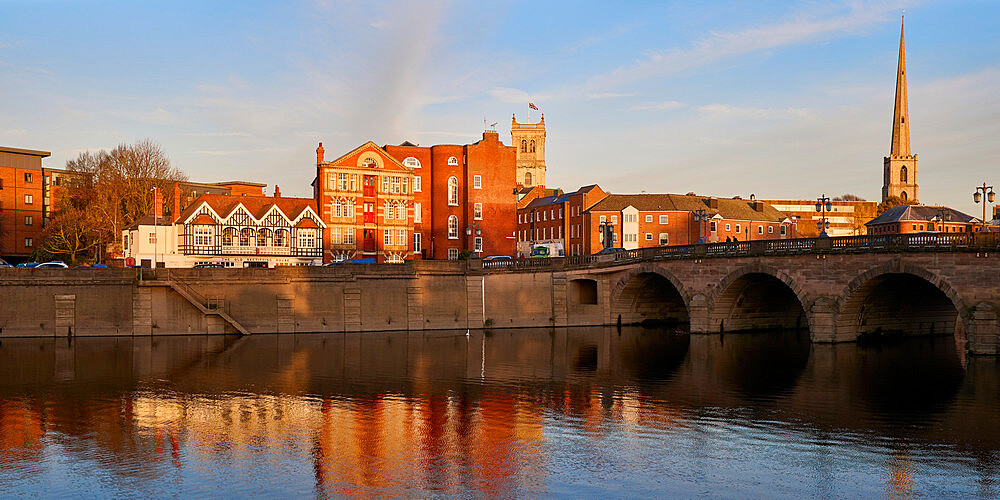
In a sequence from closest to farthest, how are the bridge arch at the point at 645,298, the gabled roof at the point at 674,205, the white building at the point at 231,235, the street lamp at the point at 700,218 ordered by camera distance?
1. the bridge arch at the point at 645,298
2. the street lamp at the point at 700,218
3. the white building at the point at 231,235
4. the gabled roof at the point at 674,205

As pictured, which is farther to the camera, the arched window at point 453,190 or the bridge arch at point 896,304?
the arched window at point 453,190

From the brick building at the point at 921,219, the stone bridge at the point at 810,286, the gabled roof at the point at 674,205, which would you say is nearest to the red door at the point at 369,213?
the stone bridge at the point at 810,286

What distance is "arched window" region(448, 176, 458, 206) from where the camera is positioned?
94.1 m

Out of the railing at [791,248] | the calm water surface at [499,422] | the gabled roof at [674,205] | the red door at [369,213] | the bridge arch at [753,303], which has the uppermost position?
A: the gabled roof at [674,205]

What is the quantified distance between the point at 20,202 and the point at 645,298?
8575cm

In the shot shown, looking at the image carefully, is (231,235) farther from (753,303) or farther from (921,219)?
(921,219)

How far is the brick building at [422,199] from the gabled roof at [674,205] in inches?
756

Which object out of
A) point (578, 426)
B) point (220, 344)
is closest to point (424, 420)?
point (578, 426)

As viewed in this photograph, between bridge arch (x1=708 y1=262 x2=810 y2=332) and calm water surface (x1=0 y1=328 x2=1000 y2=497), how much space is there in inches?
289

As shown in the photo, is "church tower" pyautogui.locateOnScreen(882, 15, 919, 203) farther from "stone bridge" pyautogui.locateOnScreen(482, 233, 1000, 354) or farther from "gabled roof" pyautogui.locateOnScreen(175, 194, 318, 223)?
"gabled roof" pyautogui.locateOnScreen(175, 194, 318, 223)

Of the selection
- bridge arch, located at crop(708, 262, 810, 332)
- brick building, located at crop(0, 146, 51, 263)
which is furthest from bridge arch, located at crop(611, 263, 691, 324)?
brick building, located at crop(0, 146, 51, 263)

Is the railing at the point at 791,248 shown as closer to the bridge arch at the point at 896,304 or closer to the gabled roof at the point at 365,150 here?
the bridge arch at the point at 896,304

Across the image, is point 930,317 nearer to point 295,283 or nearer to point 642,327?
point 642,327

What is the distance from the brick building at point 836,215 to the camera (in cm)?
17535
